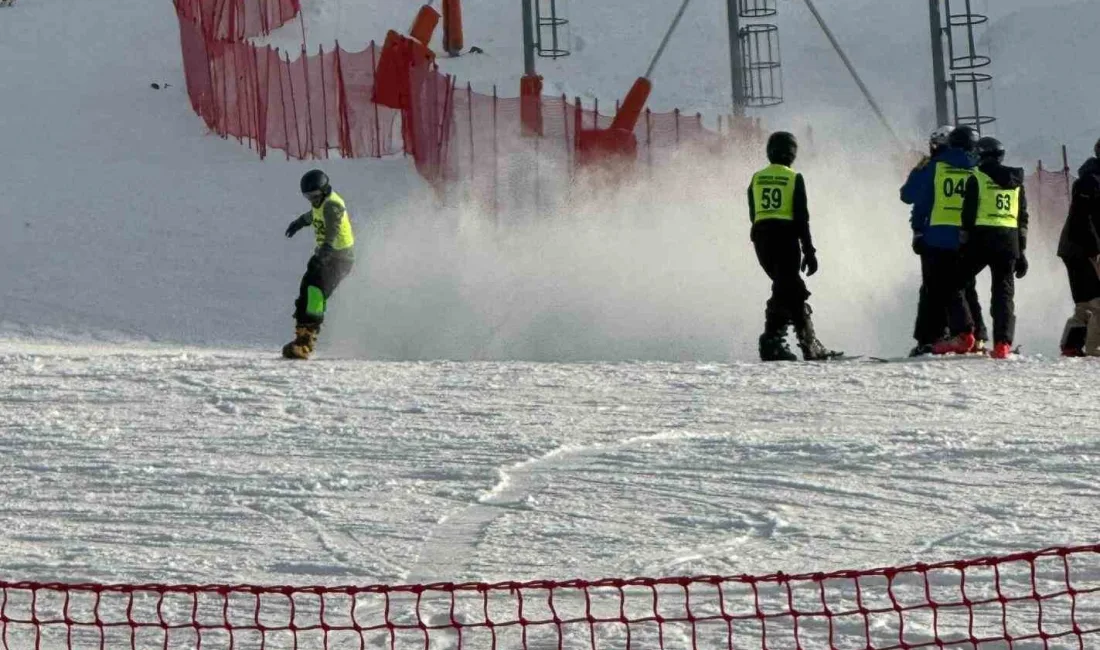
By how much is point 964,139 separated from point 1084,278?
1.29m

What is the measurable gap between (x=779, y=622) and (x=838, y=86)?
3006 centimetres

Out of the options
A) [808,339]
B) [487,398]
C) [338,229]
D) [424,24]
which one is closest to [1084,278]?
[808,339]

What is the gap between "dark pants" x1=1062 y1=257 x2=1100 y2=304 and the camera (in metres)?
12.2

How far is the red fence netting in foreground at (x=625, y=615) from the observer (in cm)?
595

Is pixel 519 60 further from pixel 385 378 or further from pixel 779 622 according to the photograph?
pixel 779 622

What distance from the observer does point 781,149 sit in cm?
1202

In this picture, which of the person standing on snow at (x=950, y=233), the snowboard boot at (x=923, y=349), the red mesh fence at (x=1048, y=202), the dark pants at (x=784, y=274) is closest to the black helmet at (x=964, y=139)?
the person standing on snow at (x=950, y=233)

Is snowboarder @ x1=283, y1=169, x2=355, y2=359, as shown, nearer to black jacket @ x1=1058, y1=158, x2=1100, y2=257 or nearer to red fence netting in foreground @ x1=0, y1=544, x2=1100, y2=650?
black jacket @ x1=1058, y1=158, x2=1100, y2=257

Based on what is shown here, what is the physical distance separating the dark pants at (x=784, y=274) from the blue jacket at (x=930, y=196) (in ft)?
2.64

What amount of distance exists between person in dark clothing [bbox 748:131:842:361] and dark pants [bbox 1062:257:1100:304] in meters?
1.73

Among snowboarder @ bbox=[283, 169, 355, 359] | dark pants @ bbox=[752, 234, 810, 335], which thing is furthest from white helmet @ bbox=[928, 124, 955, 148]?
snowboarder @ bbox=[283, 169, 355, 359]

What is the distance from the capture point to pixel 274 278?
60.6 ft

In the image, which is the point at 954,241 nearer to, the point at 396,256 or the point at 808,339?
the point at 808,339

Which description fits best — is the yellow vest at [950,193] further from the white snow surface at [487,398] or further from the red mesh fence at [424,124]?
the red mesh fence at [424,124]
